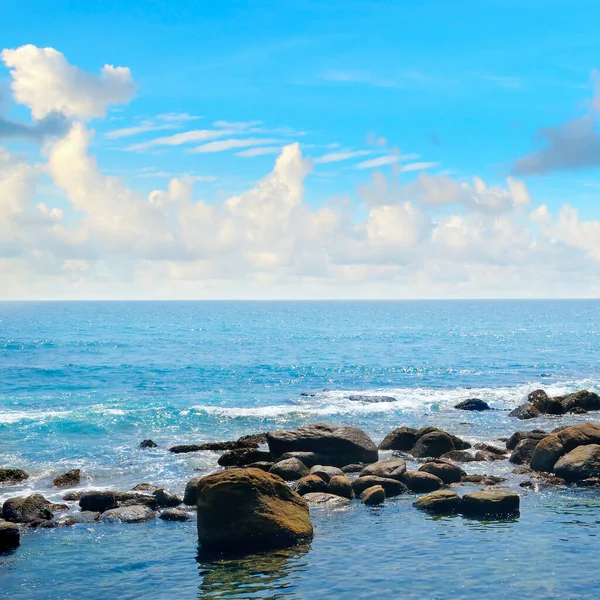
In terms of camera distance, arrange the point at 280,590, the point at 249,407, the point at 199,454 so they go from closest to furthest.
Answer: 1. the point at 280,590
2. the point at 199,454
3. the point at 249,407

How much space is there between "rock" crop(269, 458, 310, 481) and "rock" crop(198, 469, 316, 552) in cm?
776

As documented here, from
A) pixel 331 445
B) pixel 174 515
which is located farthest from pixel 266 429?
pixel 174 515

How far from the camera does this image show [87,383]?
224ft

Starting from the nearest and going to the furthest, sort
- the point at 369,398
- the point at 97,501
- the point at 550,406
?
1. the point at 97,501
2. the point at 550,406
3. the point at 369,398

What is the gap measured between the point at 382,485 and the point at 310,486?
3010mm

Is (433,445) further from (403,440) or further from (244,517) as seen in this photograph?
(244,517)

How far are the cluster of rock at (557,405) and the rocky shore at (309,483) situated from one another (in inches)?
416

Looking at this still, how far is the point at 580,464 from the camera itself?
3069 centimetres

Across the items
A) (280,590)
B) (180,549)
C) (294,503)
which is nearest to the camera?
(280,590)

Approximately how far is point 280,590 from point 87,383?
174 ft

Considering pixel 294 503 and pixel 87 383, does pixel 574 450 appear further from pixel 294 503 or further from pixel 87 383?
pixel 87 383

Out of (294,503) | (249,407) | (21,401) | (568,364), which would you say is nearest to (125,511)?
(294,503)

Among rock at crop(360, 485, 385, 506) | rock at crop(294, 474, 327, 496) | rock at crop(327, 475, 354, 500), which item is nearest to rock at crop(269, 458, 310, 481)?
rock at crop(294, 474, 327, 496)

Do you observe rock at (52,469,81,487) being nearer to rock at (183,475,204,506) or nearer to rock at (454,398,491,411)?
rock at (183,475,204,506)
